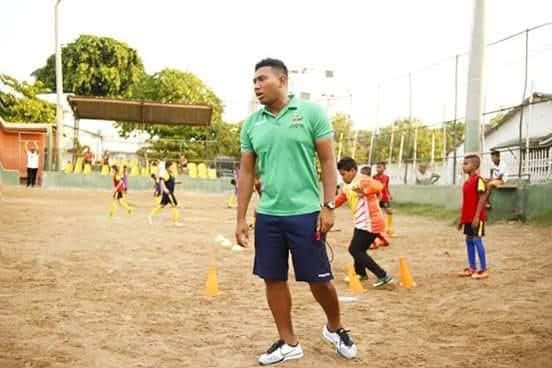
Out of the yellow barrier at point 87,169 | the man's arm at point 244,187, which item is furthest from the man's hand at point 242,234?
the yellow barrier at point 87,169

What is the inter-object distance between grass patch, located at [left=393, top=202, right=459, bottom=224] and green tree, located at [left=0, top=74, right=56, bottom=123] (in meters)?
32.7

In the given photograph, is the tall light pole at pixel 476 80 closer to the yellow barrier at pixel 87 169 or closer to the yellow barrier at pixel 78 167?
the yellow barrier at pixel 87 169

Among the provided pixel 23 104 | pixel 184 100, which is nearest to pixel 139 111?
pixel 23 104

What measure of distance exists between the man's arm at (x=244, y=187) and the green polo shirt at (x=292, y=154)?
226mm

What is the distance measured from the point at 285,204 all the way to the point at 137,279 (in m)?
4.06

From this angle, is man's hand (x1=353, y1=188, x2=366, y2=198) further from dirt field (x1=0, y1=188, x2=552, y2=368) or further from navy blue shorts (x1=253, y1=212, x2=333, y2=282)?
navy blue shorts (x1=253, y1=212, x2=333, y2=282)

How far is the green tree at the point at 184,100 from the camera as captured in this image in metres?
55.4

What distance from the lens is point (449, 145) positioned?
69.4 feet

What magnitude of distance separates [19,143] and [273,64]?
31.6 meters

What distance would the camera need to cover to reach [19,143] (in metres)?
33.2

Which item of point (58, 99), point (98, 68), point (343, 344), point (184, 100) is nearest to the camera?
point (343, 344)

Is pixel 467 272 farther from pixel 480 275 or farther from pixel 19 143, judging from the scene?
pixel 19 143

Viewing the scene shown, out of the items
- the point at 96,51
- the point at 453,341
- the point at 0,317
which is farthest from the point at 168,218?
the point at 96,51

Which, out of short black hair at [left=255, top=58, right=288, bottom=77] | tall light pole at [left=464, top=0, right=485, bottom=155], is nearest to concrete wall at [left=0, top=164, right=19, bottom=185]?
tall light pole at [left=464, top=0, right=485, bottom=155]
